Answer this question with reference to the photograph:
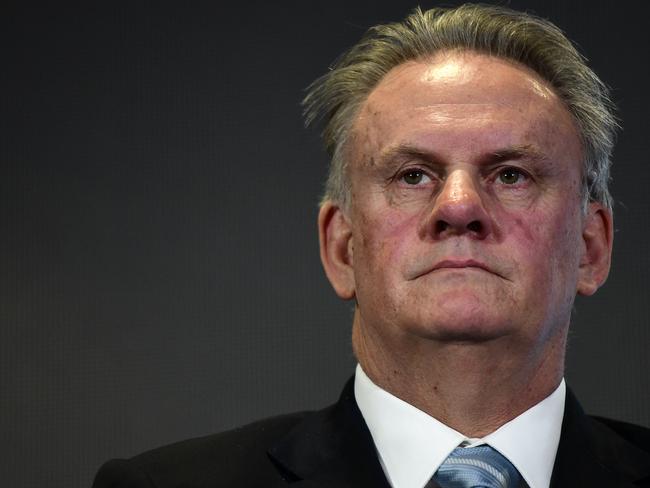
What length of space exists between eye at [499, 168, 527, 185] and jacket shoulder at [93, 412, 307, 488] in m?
0.56

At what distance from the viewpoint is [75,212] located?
287 cm

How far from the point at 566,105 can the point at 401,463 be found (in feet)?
2.02

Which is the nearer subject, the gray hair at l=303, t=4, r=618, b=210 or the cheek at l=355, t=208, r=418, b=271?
the cheek at l=355, t=208, r=418, b=271

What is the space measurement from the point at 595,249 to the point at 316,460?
0.56m

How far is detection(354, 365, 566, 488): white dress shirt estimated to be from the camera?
6.22ft

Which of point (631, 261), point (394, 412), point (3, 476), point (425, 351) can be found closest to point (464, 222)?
point (425, 351)

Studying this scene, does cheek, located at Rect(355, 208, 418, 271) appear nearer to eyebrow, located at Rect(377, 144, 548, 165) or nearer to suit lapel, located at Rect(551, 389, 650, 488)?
eyebrow, located at Rect(377, 144, 548, 165)

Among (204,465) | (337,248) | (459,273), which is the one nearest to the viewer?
(459,273)

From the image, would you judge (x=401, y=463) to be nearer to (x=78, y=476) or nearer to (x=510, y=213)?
(x=510, y=213)

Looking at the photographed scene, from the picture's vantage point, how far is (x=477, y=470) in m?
1.86

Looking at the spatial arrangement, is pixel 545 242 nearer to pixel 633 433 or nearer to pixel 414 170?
pixel 414 170

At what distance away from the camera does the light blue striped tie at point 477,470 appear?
185 centimetres

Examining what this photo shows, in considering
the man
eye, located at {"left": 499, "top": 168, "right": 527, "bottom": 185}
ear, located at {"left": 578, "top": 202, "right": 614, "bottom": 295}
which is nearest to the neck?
the man

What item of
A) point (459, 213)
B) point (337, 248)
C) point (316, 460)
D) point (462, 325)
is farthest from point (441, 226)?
point (316, 460)
